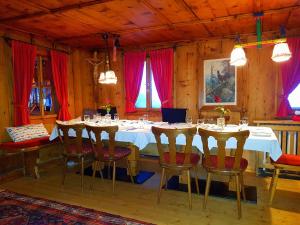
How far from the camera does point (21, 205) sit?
2.75m

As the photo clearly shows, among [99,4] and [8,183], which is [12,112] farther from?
[99,4]

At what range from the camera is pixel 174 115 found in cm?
364

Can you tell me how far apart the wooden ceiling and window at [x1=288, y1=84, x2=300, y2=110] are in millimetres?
1147

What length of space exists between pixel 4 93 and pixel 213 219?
12.7ft

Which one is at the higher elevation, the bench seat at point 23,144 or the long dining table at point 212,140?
the long dining table at point 212,140

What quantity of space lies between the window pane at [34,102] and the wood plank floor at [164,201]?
146 cm

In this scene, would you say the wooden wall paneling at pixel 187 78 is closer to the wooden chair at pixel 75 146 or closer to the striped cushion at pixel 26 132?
the wooden chair at pixel 75 146

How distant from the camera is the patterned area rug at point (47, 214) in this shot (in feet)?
7.80

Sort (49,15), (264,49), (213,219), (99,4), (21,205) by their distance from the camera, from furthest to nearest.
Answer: (264,49) < (49,15) < (99,4) < (21,205) < (213,219)

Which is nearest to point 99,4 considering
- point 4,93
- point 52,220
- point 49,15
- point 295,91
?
point 49,15

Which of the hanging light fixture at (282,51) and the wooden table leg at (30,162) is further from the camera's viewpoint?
the wooden table leg at (30,162)

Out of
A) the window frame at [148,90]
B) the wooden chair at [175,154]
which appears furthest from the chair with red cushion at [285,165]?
the window frame at [148,90]

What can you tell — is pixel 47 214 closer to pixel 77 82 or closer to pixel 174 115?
pixel 174 115

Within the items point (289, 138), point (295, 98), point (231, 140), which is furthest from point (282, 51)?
point (295, 98)
